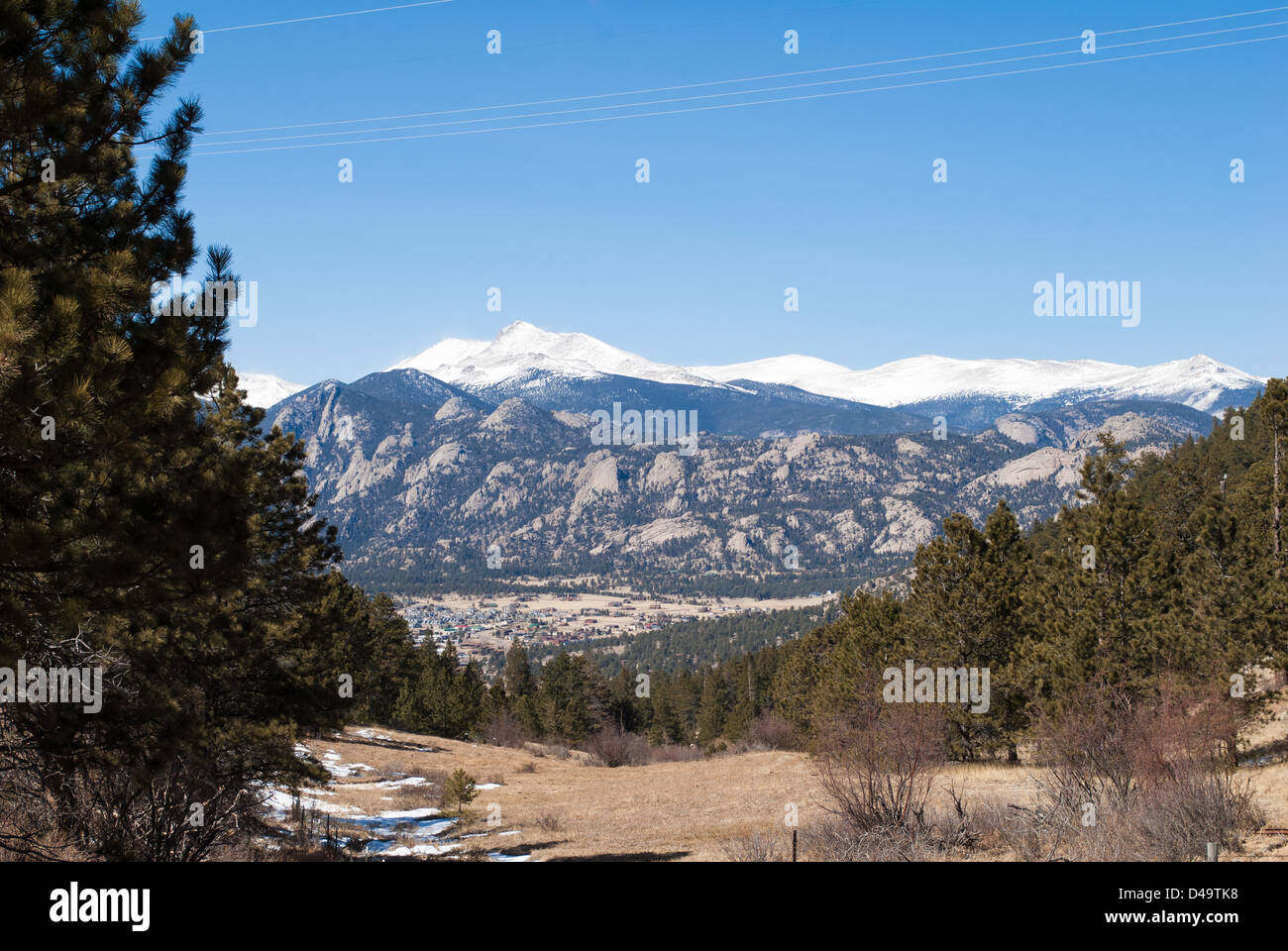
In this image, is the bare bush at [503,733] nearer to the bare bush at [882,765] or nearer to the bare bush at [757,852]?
the bare bush at [757,852]

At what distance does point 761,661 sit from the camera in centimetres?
9656

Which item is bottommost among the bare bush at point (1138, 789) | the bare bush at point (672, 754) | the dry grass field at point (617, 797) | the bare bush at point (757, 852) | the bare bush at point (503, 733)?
the bare bush at point (672, 754)

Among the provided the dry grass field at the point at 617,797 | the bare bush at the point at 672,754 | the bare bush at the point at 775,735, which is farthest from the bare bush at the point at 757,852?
the bare bush at the point at 672,754

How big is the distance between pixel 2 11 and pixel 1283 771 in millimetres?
29845

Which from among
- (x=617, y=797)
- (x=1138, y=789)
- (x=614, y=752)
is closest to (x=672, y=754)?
(x=614, y=752)

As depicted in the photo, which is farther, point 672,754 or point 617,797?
point 672,754

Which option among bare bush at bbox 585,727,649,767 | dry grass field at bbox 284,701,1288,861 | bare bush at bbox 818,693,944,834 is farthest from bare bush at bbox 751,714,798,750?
bare bush at bbox 818,693,944,834

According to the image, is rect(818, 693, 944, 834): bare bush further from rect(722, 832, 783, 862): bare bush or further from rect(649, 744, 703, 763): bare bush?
rect(649, 744, 703, 763): bare bush

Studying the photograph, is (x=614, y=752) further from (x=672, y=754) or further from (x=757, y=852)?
(x=757, y=852)

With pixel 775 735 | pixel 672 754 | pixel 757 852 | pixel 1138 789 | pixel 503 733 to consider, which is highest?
pixel 1138 789

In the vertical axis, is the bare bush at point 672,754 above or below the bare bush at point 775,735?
below

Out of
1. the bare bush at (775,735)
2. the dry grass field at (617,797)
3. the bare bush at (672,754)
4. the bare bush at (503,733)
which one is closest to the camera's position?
the dry grass field at (617,797)
